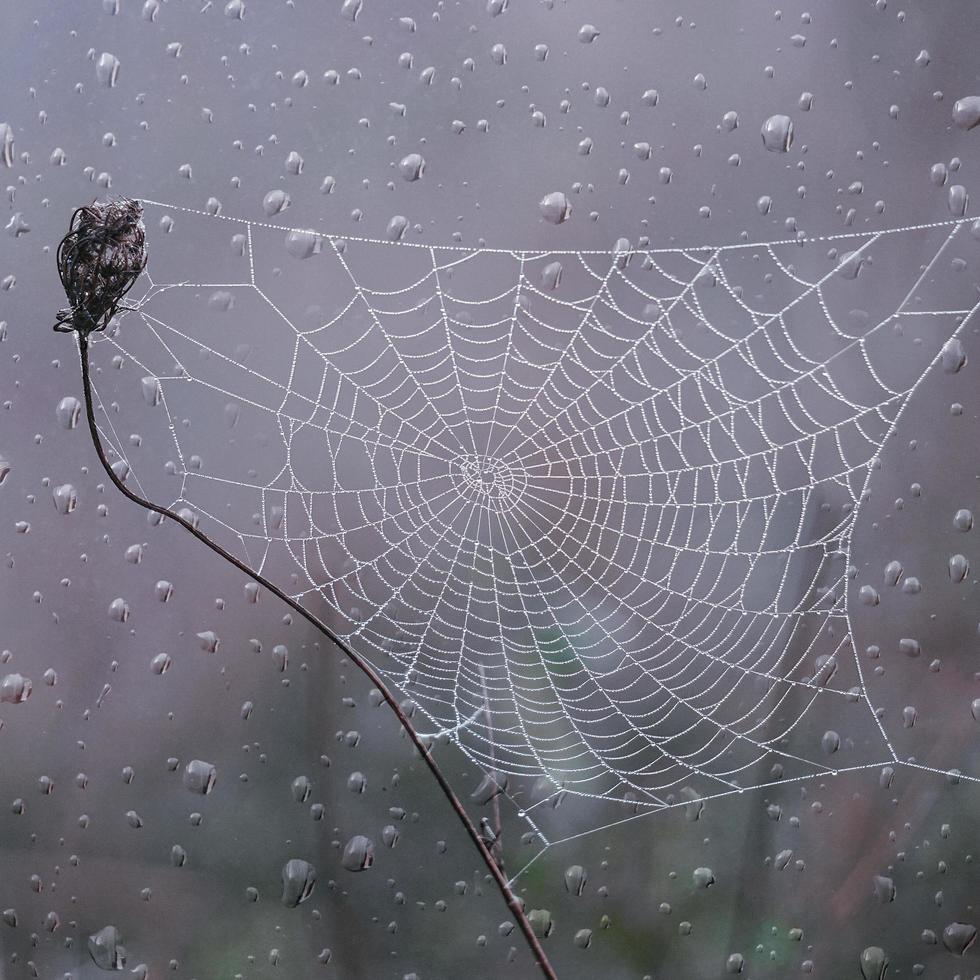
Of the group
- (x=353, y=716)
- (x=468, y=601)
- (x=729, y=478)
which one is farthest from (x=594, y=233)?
(x=353, y=716)

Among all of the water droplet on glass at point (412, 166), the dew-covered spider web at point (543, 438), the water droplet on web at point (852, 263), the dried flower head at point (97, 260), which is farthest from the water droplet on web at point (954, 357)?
the dried flower head at point (97, 260)

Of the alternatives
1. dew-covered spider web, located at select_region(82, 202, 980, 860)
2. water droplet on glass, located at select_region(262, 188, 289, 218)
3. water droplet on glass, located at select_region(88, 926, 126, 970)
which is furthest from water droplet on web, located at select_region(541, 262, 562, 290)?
water droplet on glass, located at select_region(88, 926, 126, 970)

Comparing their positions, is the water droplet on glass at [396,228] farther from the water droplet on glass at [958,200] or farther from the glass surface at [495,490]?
the water droplet on glass at [958,200]

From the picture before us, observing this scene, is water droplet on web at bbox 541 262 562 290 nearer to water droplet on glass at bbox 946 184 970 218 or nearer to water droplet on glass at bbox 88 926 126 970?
water droplet on glass at bbox 946 184 970 218

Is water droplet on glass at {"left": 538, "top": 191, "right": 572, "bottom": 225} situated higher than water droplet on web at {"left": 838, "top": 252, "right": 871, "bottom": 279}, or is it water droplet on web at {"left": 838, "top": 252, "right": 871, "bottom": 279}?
A: water droplet on glass at {"left": 538, "top": 191, "right": 572, "bottom": 225}

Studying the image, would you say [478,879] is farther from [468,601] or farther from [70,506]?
[70,506]

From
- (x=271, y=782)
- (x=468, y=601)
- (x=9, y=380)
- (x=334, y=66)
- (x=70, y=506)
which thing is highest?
(x=334, y=66)

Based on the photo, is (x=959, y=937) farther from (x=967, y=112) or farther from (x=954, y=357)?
(x=967, y=112)
